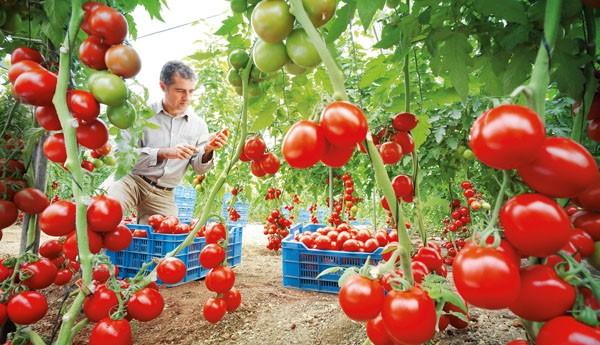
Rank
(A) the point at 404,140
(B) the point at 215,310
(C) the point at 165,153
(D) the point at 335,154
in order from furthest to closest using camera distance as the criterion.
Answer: (C) the point at 165,153
(B) the point at 215,310
(A) the point at 404,140
(D) the point at 335,154

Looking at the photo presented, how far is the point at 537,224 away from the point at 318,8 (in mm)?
540

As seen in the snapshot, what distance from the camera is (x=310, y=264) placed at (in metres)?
3.24

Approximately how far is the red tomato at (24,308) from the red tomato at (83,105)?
0.61m

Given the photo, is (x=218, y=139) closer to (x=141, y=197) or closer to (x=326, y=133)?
(x=326, y=133)

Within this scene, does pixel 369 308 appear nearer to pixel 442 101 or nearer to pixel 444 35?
pixel 444 35

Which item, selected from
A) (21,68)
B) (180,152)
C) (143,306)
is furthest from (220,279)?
(180,152)

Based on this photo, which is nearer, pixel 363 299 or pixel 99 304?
pixel 363 299

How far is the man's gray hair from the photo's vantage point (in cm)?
353

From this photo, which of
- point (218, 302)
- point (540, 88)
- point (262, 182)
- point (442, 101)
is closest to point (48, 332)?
point (218, 302)

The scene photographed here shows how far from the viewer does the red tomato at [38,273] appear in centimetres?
118

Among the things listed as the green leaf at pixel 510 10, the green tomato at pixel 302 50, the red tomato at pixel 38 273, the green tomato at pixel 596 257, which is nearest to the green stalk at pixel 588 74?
the green leaf at pixel 510 10

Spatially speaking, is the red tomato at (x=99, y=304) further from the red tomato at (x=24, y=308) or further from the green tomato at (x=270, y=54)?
the green tomato at (x=270, y=54)

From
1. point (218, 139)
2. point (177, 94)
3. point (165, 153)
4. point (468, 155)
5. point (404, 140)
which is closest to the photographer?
point (404, 140)

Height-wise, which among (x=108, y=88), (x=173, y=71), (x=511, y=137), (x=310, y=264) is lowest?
(x=310, y=264)
